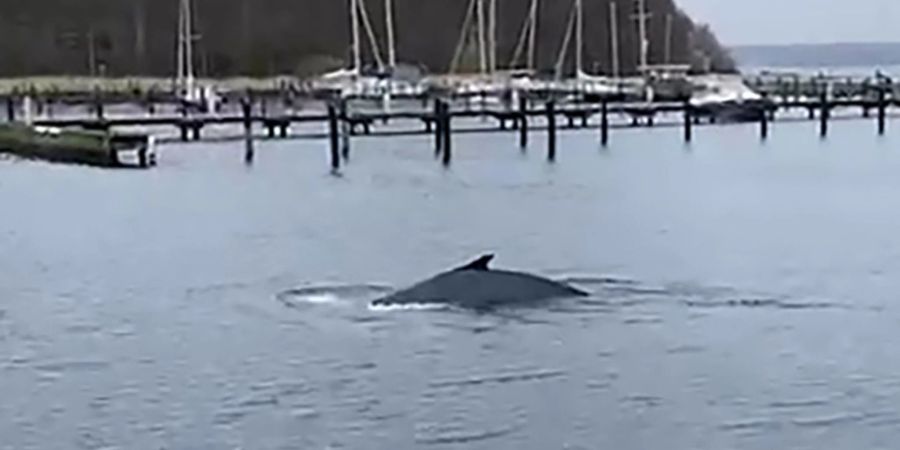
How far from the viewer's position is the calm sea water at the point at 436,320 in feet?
85.9

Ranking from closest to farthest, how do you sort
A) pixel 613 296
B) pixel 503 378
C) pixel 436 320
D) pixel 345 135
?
pixel 503 378 < pixel 436 320 < pixel 613 296 < pixel 345 135

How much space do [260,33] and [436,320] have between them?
450ft

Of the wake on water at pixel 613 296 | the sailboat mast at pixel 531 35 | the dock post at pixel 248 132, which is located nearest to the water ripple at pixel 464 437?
the wake on water at pixel 613 296

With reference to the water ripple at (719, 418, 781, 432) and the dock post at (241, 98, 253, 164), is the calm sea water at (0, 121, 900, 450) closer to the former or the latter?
the water ripple at (719, 418, 781, 432)

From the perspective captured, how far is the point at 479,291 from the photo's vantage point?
3491 centimetres

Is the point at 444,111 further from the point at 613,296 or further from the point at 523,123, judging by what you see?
the point at 613,296

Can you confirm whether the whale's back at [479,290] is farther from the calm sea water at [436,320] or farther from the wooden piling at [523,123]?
the wooden piling at [523,123]

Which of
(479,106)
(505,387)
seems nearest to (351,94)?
(479,106)

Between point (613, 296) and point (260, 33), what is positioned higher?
point (260, 33)

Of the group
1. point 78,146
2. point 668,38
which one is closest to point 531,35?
point 668,38

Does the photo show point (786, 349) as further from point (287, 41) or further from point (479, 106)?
point (287, 41)

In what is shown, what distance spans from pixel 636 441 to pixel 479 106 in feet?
261

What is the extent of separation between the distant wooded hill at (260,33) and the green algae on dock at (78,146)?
7637 centimetres

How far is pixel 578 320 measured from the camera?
34.1m
